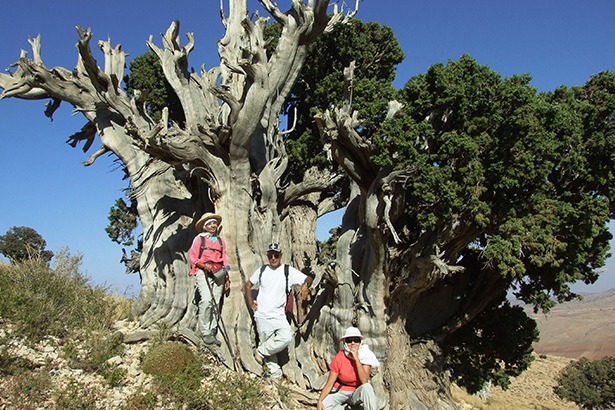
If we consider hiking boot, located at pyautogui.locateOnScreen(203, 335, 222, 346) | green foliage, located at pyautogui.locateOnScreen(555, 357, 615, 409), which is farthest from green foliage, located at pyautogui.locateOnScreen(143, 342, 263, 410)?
green foliage, located at pyautogui.locateOnScreen(555, 357, 615, 409)

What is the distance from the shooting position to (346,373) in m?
6.30

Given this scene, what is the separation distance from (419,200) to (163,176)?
570 cm

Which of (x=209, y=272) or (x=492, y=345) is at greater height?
(x=209, y=272)

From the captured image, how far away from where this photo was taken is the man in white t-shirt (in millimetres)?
7641

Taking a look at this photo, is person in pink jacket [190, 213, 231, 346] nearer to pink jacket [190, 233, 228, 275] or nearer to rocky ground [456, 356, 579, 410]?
pink jacket [190, 233, 228, 275]

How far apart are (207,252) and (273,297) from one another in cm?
138

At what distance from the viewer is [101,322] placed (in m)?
8.86

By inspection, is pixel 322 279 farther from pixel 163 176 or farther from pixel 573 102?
pixel 573 102

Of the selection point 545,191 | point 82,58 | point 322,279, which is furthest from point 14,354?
point 545,191

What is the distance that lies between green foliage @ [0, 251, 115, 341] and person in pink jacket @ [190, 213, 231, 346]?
6.05ft

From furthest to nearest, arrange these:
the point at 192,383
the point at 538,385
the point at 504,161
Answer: the point at 538,385, the point at 504,161, the point at 192,383

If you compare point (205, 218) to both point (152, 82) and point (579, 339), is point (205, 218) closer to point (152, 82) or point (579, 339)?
point (152, 82)

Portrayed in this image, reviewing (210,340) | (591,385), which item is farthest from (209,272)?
(591,385)

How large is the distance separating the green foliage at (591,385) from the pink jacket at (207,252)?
1254 inches
